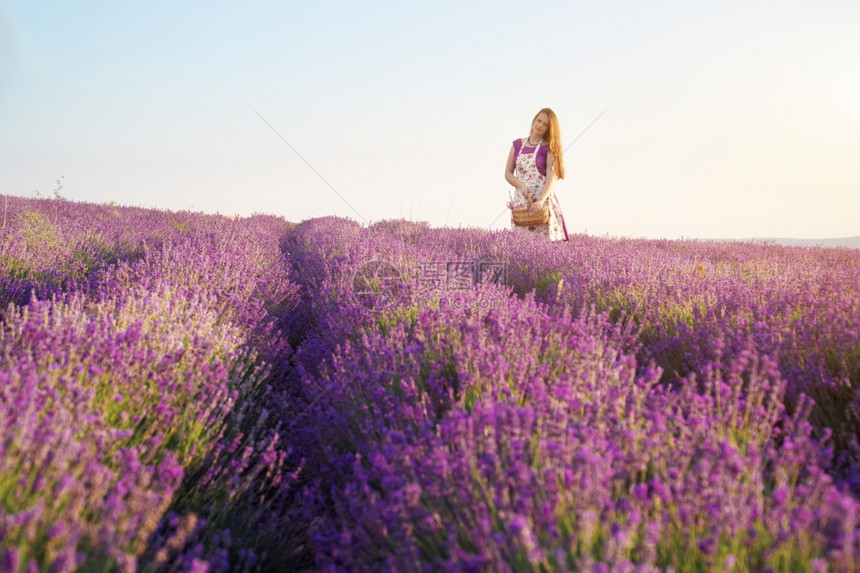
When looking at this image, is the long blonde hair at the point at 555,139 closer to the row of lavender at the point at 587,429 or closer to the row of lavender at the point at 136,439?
the row of lavender at the point at 587,429

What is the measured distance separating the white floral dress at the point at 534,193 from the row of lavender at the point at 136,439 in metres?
3.26

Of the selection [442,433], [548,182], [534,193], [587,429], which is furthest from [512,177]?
[587,429]

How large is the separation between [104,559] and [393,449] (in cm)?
82

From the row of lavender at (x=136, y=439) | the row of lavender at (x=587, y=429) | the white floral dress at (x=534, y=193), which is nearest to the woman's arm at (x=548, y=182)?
the white floral dress at (x=534, y=193)

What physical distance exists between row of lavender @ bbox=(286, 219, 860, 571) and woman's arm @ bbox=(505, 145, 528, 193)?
6.53 feet

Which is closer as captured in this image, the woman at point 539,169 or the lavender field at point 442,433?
the lavender field at point 442,433

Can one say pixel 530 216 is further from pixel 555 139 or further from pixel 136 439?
pixel 136 439

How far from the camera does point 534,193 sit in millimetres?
6141

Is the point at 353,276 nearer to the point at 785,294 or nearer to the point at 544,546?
the point at 785,294

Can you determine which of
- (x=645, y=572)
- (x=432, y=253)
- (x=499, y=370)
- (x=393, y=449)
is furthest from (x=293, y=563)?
(x=432, y=253)

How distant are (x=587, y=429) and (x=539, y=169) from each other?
15.6 feet

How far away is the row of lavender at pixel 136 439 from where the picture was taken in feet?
4.65

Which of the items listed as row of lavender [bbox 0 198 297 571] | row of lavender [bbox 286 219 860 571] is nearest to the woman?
row of lavender [bbox 286 219 860 571]

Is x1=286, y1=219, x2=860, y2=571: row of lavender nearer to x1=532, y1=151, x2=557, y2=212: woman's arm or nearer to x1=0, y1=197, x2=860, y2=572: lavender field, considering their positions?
x1=0, y1=197, x2=860, y2=572: lavender field
